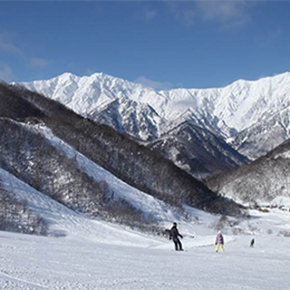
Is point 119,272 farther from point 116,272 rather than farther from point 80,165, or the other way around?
point 80,165

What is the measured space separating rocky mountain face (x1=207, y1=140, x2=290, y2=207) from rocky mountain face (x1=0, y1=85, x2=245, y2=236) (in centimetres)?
4315

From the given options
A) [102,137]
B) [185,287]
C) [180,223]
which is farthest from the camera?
[102,137]

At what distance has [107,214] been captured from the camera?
141 feet

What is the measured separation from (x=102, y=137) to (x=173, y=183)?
17.6m

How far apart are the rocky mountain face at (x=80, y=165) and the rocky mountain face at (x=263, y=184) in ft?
142

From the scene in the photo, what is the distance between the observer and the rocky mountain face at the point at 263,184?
418 feet

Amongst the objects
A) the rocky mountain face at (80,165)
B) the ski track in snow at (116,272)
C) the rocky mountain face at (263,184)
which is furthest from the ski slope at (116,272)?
the rocky mountain face at (263,184)

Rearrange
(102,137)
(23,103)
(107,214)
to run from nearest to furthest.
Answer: (107,214), (102,137), (23,103)

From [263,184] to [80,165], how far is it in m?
94.2

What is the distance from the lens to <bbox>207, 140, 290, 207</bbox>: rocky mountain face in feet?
418

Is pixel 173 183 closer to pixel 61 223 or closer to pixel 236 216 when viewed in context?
pixel 236 216

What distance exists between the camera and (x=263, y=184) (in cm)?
13488

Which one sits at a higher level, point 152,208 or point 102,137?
point 102,137

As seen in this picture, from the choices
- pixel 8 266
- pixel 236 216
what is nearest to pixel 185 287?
pixel 8 266
